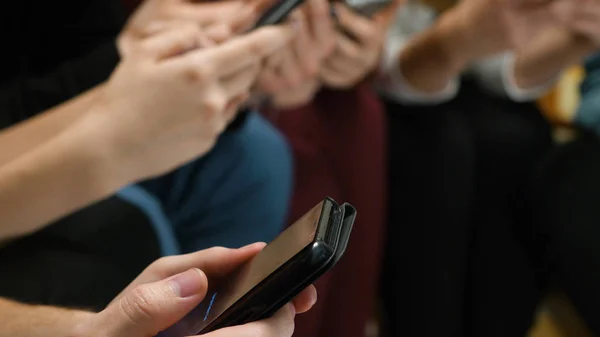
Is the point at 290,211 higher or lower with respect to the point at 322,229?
lower

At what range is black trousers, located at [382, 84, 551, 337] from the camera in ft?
2.06

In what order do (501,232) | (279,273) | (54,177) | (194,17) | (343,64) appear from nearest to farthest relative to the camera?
(279,273) → (54,177) → (194,17) → (343,64) → (501,232)

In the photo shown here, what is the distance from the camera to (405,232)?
25.2 inches

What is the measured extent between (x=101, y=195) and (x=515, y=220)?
1.62 feet

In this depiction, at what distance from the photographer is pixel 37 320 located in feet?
0.90

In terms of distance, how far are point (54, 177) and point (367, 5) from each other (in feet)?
0.97

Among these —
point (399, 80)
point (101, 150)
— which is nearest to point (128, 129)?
point (101, 150)

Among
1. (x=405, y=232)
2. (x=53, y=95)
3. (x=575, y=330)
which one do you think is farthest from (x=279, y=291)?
(x=575, y=330)

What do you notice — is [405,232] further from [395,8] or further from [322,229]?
[322,229]

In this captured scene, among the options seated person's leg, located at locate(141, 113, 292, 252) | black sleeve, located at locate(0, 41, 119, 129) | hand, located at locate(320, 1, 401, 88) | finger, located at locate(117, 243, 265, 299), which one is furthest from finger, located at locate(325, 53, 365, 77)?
finger, located at locate(117, 243, 265, 299)

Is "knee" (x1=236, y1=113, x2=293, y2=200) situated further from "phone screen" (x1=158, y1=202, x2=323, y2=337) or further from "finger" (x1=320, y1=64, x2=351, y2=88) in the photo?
"phone screen" (x1=158, y1=202, x2=323, y2=337)

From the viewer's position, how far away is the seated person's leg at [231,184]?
0.46 metres

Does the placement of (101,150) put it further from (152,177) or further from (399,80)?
(399,80)

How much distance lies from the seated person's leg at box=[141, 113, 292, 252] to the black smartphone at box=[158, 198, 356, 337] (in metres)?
0.20
